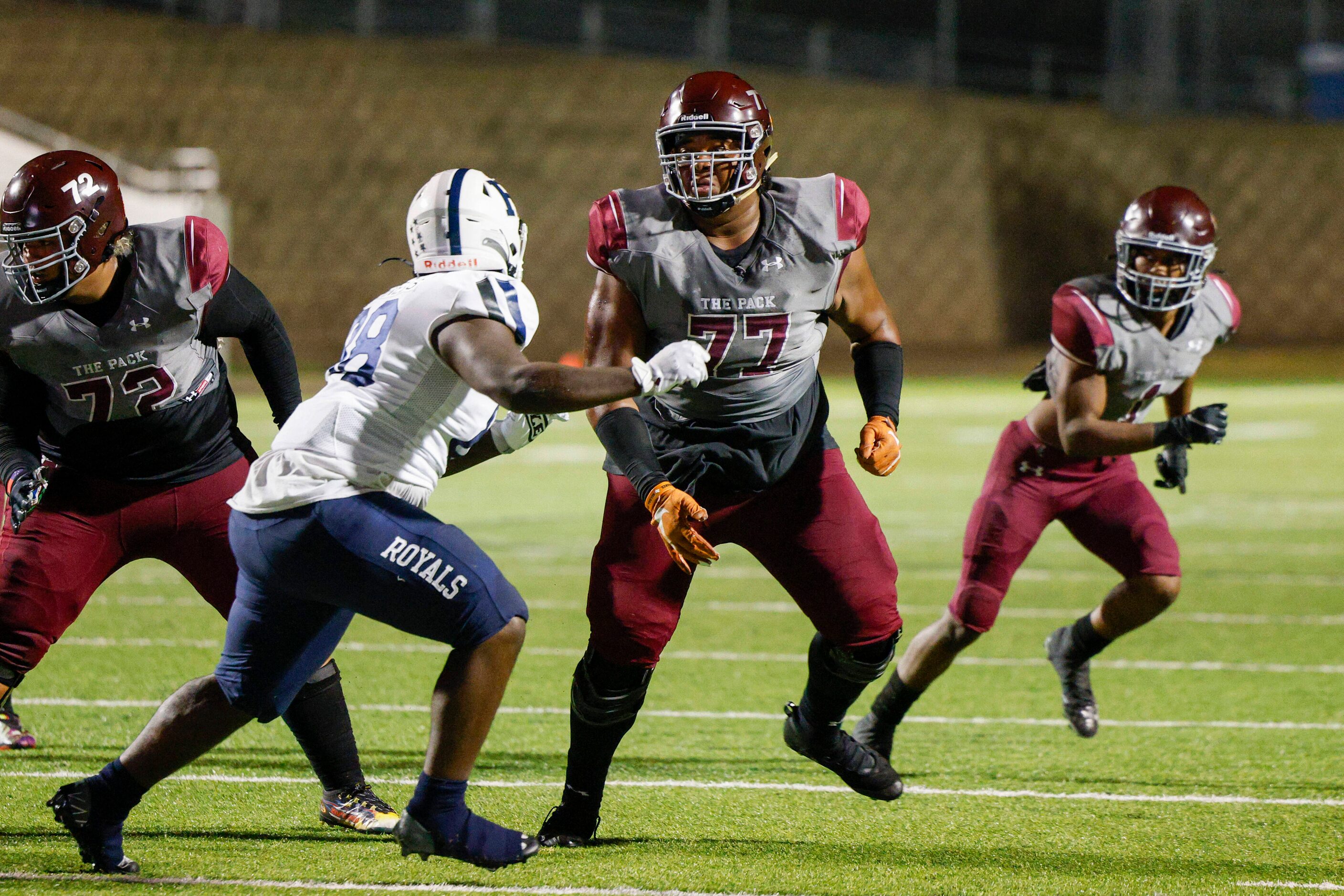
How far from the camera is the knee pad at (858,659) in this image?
12.2 ft

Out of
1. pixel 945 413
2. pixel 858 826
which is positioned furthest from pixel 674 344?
pixel 945 413

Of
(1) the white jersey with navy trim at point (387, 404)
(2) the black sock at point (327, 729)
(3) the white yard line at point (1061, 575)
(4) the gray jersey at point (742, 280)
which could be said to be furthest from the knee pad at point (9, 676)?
(3) the white yard line at point (1061, 575)

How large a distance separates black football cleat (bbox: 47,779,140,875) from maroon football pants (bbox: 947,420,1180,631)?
8.18ft

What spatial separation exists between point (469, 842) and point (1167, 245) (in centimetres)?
271

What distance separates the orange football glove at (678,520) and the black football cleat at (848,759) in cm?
73

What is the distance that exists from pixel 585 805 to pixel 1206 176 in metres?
23.4

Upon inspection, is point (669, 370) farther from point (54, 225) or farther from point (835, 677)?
point (54, 225)

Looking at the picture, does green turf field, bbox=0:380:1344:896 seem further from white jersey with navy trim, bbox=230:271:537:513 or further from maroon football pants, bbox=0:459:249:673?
white jersey with navy trim, bbox=230:271:537:513

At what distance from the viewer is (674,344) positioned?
3.03m

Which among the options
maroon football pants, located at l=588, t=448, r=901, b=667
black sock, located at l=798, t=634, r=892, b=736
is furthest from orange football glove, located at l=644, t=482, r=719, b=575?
black sock, located at l=798, t=634, r=892, b=736

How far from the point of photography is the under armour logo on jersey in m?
4.79

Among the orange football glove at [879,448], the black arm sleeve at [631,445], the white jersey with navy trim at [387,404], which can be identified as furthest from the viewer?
the orange football glove at [879,448]

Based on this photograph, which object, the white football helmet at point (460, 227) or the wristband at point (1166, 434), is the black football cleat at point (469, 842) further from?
the wristband at point (1166, 434)

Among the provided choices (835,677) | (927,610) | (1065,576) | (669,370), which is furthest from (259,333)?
(1065,576)
